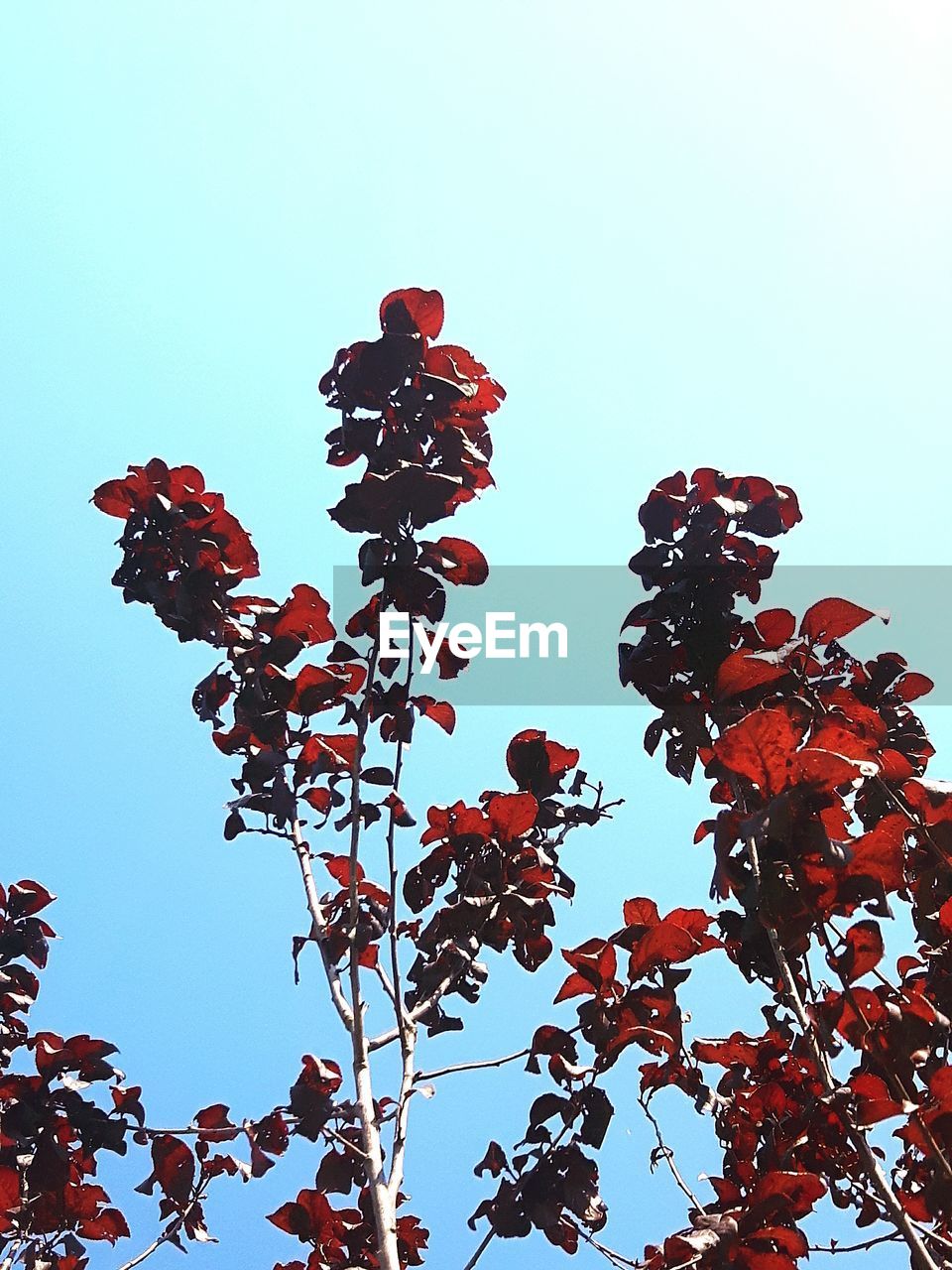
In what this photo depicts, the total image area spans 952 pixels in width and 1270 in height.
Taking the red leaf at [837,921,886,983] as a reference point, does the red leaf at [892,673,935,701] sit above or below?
above

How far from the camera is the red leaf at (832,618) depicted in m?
2.24

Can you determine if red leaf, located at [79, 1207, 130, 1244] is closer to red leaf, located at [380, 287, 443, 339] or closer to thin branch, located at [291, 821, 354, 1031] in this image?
thin branch, located at [291, 821, 354, 1031]

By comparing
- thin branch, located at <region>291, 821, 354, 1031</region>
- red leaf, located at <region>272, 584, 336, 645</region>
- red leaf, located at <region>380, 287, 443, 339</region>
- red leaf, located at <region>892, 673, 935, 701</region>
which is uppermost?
red leaf, located at <region>380, 287, 443, 339</region>

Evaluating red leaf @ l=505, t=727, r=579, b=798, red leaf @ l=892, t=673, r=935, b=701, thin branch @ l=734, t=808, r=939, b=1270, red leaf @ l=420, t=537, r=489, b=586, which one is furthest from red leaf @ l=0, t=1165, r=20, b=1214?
red leaf @ l=892, t=673, r=935, b=701

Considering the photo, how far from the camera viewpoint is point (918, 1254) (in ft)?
5.03

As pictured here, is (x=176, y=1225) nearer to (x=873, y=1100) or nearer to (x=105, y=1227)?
(x=105, y=1227)

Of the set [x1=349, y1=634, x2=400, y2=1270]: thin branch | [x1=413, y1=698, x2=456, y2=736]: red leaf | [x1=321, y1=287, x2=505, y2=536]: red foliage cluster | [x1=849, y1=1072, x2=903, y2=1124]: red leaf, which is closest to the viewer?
[x1=849, y1=1072, x2=903, y2=1124]: red leaf

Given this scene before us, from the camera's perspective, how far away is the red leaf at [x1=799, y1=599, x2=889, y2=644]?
2240 millimetres

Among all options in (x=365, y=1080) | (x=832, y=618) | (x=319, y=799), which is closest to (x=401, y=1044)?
(x=365, y=1080)

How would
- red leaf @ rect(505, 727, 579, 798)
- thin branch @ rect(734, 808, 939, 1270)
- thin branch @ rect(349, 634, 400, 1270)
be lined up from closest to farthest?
thin branch @ rect(734, 808, 939, 1270) < thin branch @ rect(349, 634, 400, 1270) < red leaf @ rect(505, 727, 579, 798)

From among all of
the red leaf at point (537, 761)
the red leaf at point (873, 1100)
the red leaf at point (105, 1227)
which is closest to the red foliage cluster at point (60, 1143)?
the red leaf at point (105, 1227)

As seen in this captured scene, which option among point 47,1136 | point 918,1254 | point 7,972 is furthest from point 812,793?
point 7,972

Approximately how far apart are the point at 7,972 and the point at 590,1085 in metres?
2.03

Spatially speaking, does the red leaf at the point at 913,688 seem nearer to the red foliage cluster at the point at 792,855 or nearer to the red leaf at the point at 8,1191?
the red foliage cluster at the point at 792,855
